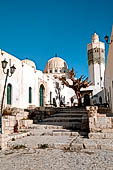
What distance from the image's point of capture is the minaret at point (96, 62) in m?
40.5

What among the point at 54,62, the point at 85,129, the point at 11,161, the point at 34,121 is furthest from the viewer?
Answer: the point at 54,62

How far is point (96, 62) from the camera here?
4147 centimetres

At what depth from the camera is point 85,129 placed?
7.38 m

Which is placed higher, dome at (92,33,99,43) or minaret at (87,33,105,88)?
dome at (92,33,99,43)

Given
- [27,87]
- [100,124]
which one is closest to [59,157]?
[100,124]

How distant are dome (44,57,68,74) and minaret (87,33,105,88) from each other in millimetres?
7535

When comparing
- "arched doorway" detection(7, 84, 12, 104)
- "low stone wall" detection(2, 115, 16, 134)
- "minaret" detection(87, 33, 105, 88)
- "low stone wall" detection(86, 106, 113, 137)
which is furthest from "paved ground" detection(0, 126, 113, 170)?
"minaret" detection(87, 33, 105, 88)

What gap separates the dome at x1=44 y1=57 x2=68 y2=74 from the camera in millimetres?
37219

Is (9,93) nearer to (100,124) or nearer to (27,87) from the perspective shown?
(27,87)

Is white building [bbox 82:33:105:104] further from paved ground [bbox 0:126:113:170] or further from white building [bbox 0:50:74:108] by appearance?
paved ground [bbox 0:126:113:170]

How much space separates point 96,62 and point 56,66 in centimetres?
1085

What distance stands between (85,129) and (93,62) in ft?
118

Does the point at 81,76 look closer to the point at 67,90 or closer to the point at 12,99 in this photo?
the point at 67,90

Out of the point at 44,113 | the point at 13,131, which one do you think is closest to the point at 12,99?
the point at 44,113
